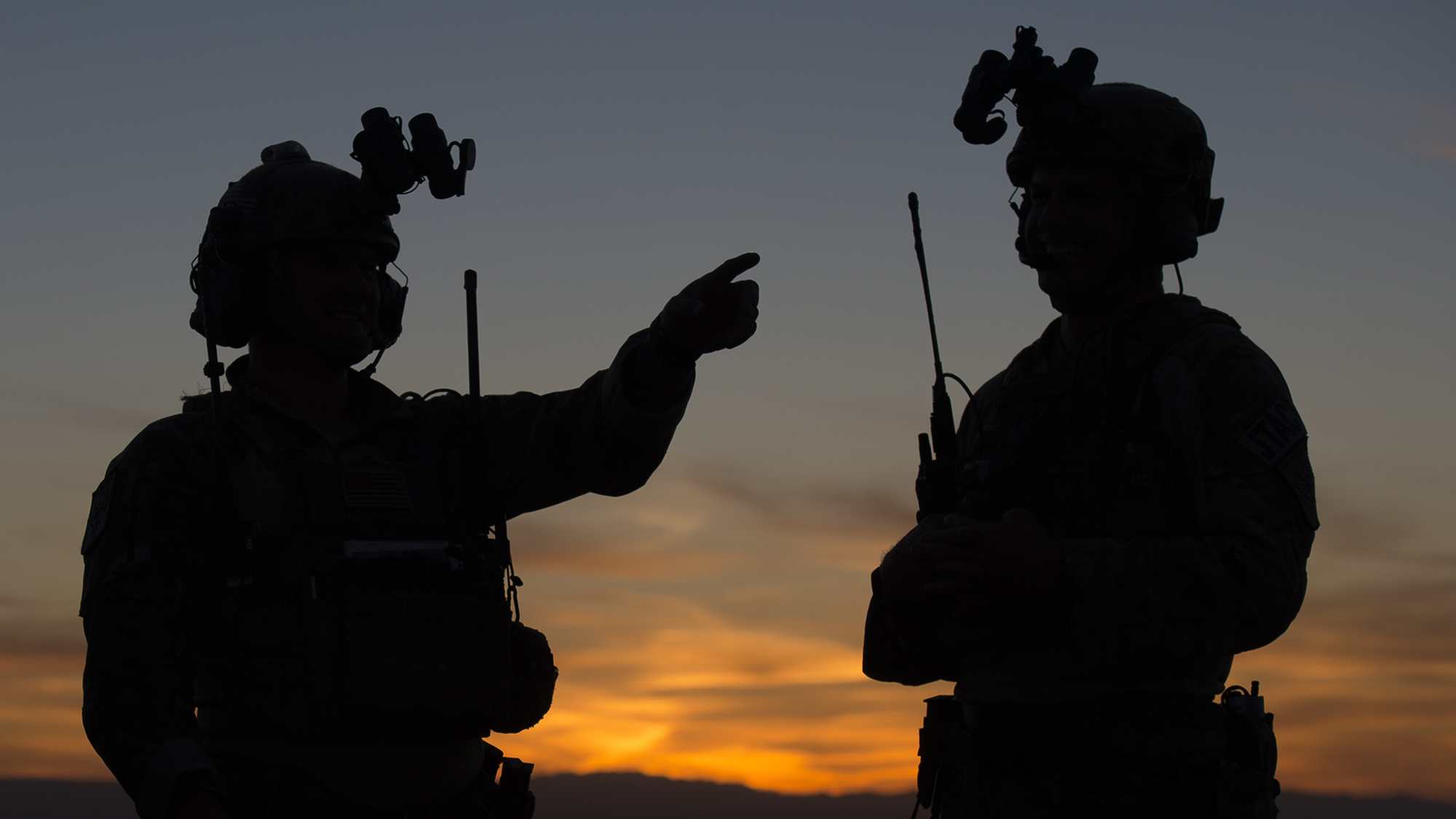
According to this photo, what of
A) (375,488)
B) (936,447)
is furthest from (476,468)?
(936,447)

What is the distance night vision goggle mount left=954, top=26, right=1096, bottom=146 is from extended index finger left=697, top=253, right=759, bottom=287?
1047mm

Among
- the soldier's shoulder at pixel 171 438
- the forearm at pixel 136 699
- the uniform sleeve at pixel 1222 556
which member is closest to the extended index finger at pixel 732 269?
the uniform sleeve at pixel 1222 556

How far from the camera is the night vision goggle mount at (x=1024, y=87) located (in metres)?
6.09

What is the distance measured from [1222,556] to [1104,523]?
48cm

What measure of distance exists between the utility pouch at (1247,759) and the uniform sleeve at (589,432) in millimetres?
2702

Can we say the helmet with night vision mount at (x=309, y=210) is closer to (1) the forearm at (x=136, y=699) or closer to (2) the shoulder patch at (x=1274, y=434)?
(1) the forearm at (x=136, y=699)

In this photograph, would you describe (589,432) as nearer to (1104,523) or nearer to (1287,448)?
(1104,523)

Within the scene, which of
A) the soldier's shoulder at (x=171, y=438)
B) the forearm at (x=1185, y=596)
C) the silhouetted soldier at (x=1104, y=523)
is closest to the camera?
the forearm at (x=1185, y=596)

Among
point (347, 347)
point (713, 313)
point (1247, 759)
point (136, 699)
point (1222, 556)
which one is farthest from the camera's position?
point (347, 347)

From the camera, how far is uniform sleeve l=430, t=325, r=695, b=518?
22.8 feet

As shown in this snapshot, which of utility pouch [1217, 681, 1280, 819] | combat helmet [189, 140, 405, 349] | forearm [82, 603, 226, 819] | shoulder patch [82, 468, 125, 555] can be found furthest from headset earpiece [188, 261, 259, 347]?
utility pouch [1217, 681, 1280, 819]

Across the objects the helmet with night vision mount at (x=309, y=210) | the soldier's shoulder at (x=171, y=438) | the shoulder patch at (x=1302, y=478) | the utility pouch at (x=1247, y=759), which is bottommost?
the utility pouch at (x=1247, y=759)

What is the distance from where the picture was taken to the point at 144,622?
6301 mm

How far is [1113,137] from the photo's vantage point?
20.0 feet
